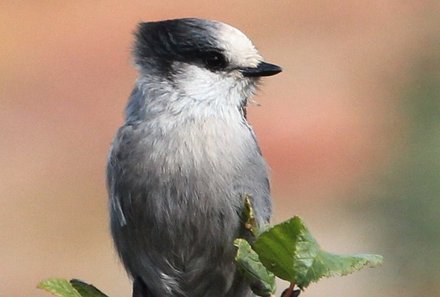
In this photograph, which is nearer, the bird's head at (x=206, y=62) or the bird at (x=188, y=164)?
the bird at (x=188, y=164)

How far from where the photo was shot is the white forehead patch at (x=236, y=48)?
3.64m

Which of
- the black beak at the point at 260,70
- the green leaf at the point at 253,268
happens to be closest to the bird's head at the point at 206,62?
the black beak at the point at 260,70

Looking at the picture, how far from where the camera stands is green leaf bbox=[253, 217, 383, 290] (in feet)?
7.80

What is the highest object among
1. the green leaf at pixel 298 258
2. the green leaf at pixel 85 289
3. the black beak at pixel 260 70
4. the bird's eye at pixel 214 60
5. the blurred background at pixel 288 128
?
the bird's eye at pixel 214 60

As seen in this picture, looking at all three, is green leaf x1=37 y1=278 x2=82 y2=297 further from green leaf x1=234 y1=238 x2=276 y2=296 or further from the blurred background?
the blurred background

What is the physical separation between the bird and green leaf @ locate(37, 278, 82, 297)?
0.96 metres

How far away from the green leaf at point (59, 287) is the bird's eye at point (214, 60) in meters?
1.35

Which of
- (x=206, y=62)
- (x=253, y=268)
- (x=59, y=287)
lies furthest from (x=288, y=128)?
(x=59, y=287)

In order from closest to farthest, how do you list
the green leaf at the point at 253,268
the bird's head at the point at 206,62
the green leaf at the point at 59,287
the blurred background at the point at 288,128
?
the green leaf at the point at 59,287 → the green leaf at the point at 253,268 → the bird's head at the point at 206,62 → the blurred background at the point at 288,128

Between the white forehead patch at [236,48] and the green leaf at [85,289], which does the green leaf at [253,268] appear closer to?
the green leaf at [85,289]

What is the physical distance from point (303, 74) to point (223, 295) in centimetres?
661

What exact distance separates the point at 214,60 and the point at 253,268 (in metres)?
1.27

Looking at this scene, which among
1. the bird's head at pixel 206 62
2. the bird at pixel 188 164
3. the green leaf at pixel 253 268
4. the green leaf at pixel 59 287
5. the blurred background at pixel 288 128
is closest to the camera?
the green leaf at pixel 59 287

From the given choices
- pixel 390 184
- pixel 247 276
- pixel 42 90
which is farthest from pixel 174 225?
pixel 42 90
